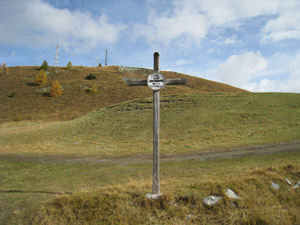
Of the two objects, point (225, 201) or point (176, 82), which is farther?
point (176, 82)

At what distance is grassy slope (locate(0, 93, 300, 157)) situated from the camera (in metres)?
19.8

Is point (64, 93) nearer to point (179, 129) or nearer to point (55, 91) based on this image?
point (55, 91)

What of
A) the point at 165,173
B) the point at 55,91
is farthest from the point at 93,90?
the point at 165,173

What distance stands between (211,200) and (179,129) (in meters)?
21.5

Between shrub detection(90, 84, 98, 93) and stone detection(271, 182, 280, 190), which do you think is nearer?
stone detection(271, 182, 280, 190)

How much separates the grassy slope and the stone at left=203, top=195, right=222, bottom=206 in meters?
12.1

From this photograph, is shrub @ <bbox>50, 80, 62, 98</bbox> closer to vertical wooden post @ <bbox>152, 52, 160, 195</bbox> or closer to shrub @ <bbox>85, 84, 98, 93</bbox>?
shrub @ <bbox>85, 84, 98, 93</bbox>

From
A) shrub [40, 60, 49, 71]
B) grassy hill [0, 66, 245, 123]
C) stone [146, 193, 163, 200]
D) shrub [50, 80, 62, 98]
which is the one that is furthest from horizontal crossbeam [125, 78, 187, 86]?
shrub [40, 60, 49, 71]

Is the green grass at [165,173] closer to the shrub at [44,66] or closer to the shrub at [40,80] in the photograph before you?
the shrub at [40,80]

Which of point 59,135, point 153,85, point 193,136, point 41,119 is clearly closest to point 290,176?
point 153,85

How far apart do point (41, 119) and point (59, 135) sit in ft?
65.2

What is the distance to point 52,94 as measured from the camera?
56938 millimetres

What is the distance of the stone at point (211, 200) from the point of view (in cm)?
466

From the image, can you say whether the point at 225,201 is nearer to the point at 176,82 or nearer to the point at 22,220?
the point at 176,82
